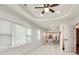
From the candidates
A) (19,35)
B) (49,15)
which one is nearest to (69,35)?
(49,15)

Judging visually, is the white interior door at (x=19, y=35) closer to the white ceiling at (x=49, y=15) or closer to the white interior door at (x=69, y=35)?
the white ceiling at (x=49, y=15)

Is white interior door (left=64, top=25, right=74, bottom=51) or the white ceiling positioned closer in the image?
the white ceiling

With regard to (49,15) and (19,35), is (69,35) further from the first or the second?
(19,35)

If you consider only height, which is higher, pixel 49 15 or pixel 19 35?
pixel 49 15

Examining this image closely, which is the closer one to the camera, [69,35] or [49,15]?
[49,15]

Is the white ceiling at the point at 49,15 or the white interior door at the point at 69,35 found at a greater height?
the white ceiling at the point at 49,15

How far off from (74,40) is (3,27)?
4.19 feet

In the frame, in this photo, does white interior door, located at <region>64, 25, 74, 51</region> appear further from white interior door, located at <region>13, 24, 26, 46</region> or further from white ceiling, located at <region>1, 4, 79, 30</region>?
white interior door, located at <region>13, 24, 26, 46</region>

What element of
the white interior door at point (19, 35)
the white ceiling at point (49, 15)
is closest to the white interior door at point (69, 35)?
the white ceiling at point (49, 15)

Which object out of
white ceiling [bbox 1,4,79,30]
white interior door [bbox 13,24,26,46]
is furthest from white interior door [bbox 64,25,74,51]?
white interior door [bbox 13,24,26,46]

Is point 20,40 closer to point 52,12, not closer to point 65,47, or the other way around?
point 52,12

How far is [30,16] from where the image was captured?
6.30 feet

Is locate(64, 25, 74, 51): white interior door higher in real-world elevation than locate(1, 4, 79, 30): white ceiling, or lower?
lower
